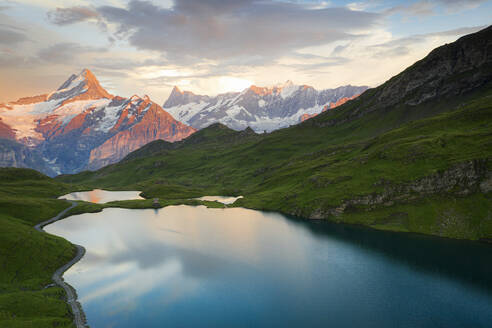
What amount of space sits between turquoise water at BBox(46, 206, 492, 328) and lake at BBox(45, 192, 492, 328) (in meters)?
0.25

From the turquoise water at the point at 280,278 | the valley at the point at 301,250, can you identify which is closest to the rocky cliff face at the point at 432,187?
the valley at the point at 301,250

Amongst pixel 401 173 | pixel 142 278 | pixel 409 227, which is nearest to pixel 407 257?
pixel 409 227

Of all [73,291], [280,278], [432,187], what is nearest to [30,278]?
[73,291]

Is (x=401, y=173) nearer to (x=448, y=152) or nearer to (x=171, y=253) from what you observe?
(x=448, y=152)

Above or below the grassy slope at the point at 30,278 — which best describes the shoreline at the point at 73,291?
below

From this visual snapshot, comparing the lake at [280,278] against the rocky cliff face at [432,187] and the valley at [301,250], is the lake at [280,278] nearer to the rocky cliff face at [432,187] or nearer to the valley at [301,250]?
the valley at [301,250]

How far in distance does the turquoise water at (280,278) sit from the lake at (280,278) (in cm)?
25

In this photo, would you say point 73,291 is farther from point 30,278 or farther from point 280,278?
point 280,278

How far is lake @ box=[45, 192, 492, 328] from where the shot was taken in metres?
58.5

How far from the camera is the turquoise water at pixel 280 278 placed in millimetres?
58531

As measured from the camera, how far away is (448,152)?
13312cm

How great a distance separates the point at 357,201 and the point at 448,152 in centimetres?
4366

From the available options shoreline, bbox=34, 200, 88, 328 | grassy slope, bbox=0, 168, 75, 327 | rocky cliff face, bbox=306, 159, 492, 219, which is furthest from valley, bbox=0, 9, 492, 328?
shoreline, bbox=34, 200, 88, 328

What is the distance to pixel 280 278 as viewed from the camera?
3000 inches
